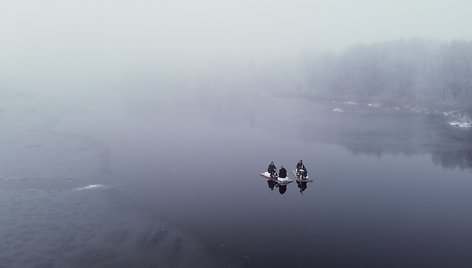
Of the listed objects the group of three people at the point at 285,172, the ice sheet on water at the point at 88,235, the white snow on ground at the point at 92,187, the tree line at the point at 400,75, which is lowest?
the ice sheet on water at the point at 88,235

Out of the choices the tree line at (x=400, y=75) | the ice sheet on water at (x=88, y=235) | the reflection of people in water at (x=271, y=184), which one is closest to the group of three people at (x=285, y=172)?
the reflection of people in water at (x=271, y=184)

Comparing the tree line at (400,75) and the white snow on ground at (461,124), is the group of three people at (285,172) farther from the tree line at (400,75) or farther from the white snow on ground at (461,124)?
the tree line at (400,75)

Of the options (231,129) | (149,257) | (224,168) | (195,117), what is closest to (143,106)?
(195,117)

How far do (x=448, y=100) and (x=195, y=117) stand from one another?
60.6 meters

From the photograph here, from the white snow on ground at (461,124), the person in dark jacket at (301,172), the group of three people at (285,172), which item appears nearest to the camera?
the group of three people at (285,172)

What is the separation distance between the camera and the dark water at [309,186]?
1121 inches

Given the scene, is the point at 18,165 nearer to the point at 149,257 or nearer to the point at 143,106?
the point at 149,257

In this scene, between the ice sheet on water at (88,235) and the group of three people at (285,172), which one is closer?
the ice sheet on water at (88,235)

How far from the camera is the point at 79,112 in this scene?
3482 inches

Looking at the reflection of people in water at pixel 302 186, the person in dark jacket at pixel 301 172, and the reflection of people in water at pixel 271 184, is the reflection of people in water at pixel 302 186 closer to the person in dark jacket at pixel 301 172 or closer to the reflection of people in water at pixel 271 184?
the person in dark jacket at pixel 301 172

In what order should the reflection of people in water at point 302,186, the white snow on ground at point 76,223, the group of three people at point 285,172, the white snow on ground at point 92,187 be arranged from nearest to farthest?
the white snow on ground at point 76,223 → the white snow on ground at point 92,187 → the reflection of people in water at point 302,186 → the group of three people at point 285,172

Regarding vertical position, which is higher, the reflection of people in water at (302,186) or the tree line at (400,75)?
the tree line at (400,75)

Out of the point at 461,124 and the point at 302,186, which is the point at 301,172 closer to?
the point at 302,186

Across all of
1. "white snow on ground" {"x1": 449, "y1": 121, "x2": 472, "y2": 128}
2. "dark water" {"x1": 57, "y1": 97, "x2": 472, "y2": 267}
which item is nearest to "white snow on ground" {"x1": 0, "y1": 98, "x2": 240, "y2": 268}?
"dark water" {"x1": 57, "y1": 97, "x2": 472, "y2": 267}
